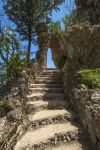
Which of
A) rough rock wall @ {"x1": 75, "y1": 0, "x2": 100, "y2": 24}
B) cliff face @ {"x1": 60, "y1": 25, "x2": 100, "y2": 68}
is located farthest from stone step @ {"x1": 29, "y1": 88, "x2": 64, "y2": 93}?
rough rock wall @ {"x1": 75, "y1": 0, "x2": 100, "y2": 24}

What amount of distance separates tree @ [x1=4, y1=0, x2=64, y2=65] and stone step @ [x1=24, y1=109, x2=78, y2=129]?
596cm

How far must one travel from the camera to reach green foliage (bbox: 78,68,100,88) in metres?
9.05

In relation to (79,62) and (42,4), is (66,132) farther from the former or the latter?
(42,4)

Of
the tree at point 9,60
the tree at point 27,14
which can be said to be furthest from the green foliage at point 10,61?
the tree at point 27,14

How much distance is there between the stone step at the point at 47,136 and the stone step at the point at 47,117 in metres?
0.22

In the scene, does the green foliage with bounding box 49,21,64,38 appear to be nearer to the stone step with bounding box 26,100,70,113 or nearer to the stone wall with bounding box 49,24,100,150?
the stone wall with bounding box 49,24,100,150

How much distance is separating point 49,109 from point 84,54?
11.7ft

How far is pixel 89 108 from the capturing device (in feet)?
25.9

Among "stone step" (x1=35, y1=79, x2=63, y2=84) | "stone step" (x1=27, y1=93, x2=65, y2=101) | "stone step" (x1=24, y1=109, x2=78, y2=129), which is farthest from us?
"stone step" (x1=35, y1=79, x2=63, y2=84)

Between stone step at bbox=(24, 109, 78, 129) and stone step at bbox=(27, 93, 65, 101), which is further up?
stone step at bbox=(27, 93, 65, 101)

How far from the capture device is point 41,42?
15.7 m

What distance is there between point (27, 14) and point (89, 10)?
5.11 meters

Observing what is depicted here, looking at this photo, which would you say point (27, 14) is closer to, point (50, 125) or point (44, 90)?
point (44, 90)

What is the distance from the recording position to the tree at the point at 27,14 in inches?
568
